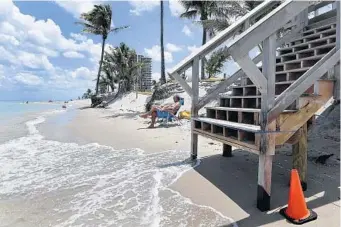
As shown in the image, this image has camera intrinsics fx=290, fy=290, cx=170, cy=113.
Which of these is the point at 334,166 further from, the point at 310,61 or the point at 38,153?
the point at 38,153

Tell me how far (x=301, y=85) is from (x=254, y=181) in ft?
5.85

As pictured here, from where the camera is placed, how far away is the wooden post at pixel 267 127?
129 inches

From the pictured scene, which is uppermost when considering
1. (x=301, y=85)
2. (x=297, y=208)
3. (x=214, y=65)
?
(x=214, y=65)

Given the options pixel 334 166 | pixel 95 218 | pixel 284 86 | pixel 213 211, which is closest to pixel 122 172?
pixel 95 218

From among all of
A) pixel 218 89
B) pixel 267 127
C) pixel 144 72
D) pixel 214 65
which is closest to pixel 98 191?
pixel 267 127

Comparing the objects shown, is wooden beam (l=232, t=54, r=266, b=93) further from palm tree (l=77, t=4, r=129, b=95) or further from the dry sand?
palm tree (l=77, t=4, r=129, b=95)

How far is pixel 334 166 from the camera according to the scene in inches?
201

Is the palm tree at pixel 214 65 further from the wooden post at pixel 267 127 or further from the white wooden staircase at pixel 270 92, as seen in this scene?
the wooden post at pixel 267 127

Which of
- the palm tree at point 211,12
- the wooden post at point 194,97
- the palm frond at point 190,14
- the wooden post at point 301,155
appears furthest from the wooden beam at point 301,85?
the palm frond at point 190,14

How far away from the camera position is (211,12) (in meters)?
22.1

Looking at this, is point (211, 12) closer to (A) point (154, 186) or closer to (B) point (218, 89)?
(B) point (218, 89)

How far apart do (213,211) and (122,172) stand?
2401mm

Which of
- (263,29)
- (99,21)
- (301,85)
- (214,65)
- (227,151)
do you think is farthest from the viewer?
(99,21)

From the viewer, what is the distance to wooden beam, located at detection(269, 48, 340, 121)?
342 centimetres
